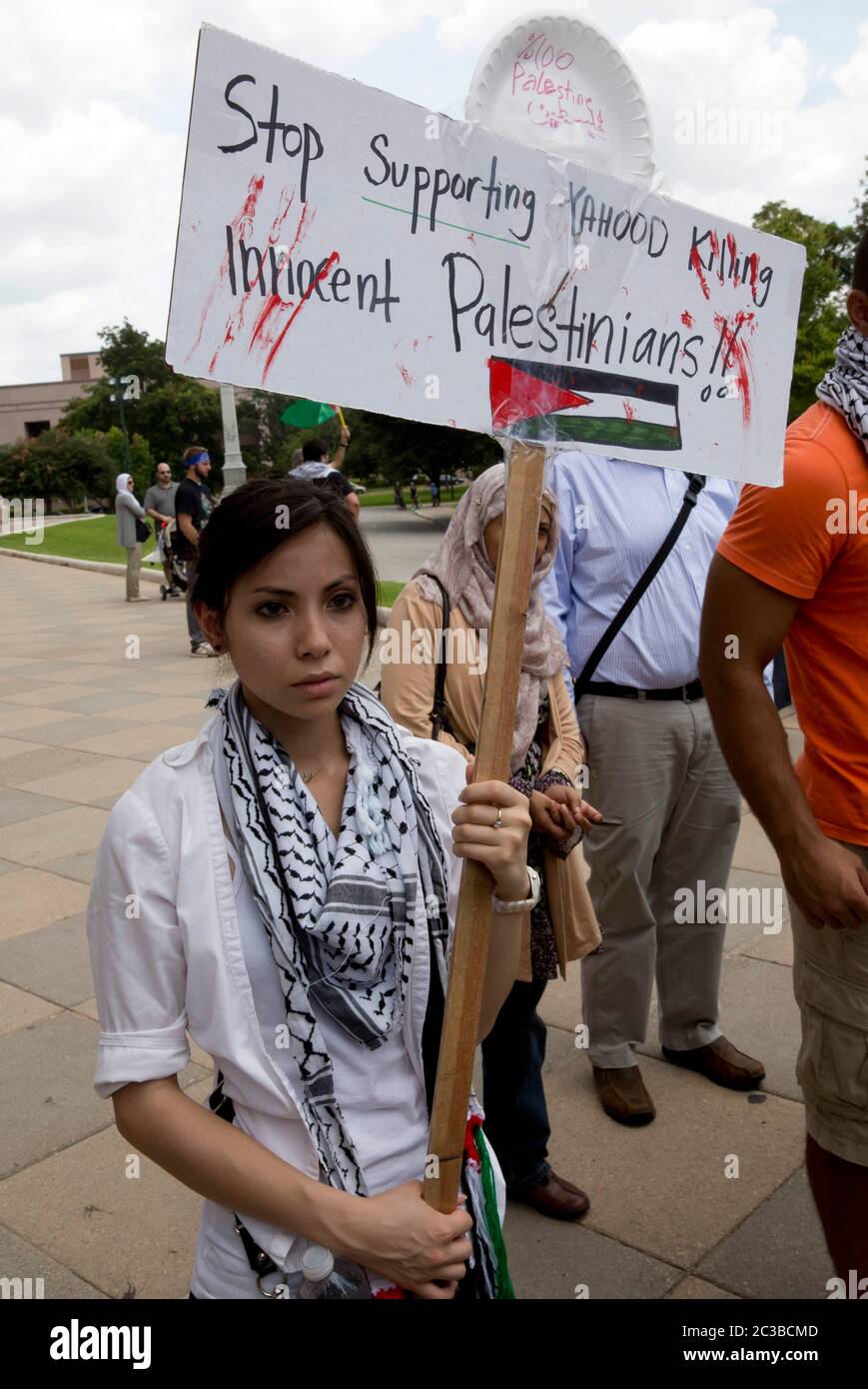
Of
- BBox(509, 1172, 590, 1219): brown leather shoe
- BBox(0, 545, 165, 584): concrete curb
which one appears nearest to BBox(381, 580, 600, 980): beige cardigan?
BBox(509, 1172, 590, 1219): brown leather shoe

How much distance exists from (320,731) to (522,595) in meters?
0.37

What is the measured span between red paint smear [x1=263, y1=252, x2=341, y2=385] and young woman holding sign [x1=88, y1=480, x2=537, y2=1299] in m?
0.23

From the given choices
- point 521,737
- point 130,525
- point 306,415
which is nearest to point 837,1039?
point 521,737

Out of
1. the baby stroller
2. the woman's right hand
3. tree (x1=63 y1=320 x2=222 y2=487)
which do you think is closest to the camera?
the woman's right hand

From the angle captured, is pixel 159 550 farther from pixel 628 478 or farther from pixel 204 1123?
pixel 204 1123

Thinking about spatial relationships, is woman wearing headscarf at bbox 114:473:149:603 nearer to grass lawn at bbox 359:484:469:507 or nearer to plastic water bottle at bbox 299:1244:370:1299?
plastic water bottle at bbox 299:1244:370:1299

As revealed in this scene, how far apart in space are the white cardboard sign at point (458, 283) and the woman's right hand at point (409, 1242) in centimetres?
95

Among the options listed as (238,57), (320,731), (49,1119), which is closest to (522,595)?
(320,731)

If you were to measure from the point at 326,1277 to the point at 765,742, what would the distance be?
1.10m

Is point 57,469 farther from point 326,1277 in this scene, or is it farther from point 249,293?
point 326,1277

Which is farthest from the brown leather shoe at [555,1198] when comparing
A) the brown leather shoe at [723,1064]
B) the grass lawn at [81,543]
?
the grass lawn at [81,543]

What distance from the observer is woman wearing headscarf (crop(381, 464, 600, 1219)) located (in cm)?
253

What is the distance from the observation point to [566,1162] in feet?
9.50

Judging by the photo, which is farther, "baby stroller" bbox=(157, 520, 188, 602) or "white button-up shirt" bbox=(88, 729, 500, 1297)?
"baby stroller" bbox=(157, 520, 188, 602)
